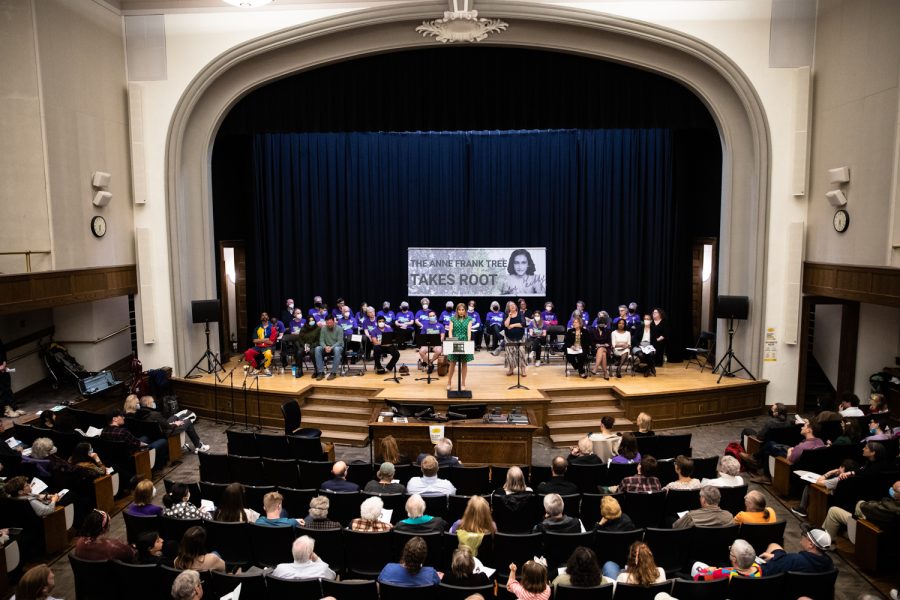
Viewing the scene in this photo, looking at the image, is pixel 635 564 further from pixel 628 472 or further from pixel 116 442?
pixel 116 442

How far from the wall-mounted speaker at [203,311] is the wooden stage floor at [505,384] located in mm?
1148

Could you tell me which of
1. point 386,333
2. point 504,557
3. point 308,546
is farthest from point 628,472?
point 386,333

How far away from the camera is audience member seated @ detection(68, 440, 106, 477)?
769 centimetres

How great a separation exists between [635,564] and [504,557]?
1221 mm

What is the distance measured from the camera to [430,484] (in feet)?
21.9

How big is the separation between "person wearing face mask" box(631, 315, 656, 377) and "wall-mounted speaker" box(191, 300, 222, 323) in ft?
27.8

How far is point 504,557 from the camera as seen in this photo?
554 cm

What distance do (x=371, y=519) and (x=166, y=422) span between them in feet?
18.0

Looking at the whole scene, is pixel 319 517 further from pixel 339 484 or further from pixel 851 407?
pixel 851 407

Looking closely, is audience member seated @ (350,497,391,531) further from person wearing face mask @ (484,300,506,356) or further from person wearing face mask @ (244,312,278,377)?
person wearing face mask @ (484,300,506,356)

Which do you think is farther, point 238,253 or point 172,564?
point 238,253

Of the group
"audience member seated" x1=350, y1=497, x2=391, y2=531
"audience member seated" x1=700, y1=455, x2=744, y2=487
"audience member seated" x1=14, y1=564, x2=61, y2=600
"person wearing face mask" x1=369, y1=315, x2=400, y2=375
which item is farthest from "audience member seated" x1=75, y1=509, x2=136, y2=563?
"person wearing face mask" x1=369, y1=315, x2=400, y2=375

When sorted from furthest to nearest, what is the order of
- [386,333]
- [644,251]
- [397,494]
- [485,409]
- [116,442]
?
A: [644,251] → [386,333] → [485,409] → [116,442] → [397,494]

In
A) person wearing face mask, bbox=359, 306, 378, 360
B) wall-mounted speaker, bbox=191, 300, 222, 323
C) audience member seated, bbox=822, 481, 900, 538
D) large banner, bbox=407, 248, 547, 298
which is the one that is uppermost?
large banner, bbox=407, 248, 547, 298
